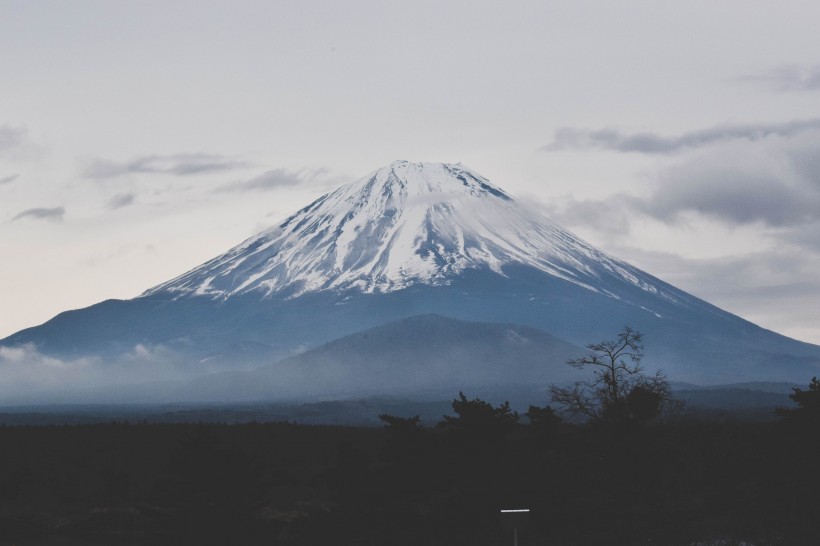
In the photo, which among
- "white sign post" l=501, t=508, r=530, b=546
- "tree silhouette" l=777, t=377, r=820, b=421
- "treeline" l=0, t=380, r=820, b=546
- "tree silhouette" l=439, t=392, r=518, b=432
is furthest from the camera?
"tree silhouette" l=777, t=377, r=820, b=421

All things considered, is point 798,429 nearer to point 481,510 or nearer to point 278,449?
point 481,510

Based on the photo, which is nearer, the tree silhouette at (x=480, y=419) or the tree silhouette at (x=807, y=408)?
the tree silhouette at (x=480, y=419)

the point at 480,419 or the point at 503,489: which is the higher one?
the point at 480,419

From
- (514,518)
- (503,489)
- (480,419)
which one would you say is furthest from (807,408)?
(514,518)

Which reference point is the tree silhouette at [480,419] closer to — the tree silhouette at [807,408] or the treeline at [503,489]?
the treeline at [503,489]

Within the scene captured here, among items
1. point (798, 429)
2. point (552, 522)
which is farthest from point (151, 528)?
point (798, 429)

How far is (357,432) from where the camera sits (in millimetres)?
105375

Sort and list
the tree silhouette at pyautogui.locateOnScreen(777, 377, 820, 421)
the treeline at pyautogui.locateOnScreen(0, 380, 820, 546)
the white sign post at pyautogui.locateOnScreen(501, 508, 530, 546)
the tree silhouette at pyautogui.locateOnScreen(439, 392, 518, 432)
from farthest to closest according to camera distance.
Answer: the tree silhouette at pyautogui.locateOnScreen(777, 377, 820, 421) → the tree silhouette at pyautogui.locateOnScreen(439, 392, 518, 432) → the treeline at pyautogui.locateOnScreen(0, 380, 820, 546) → the white sign post at pyautogui.locateOnScreen(501, 508, 530, 546)

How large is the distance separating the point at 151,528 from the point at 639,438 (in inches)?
596

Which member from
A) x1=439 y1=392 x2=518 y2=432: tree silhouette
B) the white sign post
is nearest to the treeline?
x1=439 y1=392 x2=518 y2=432: tree silhouette

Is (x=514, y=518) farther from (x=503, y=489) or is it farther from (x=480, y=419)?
(x=480, y=419)

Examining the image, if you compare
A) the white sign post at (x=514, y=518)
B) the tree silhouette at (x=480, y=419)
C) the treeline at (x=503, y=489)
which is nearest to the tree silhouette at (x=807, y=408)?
the treeline at (x=503, y=489)

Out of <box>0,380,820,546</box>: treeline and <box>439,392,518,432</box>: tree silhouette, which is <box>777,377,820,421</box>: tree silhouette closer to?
<box>0,380,820,546</box>: treeline

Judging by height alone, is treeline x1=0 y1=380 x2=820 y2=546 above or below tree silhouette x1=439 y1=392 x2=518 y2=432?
below
